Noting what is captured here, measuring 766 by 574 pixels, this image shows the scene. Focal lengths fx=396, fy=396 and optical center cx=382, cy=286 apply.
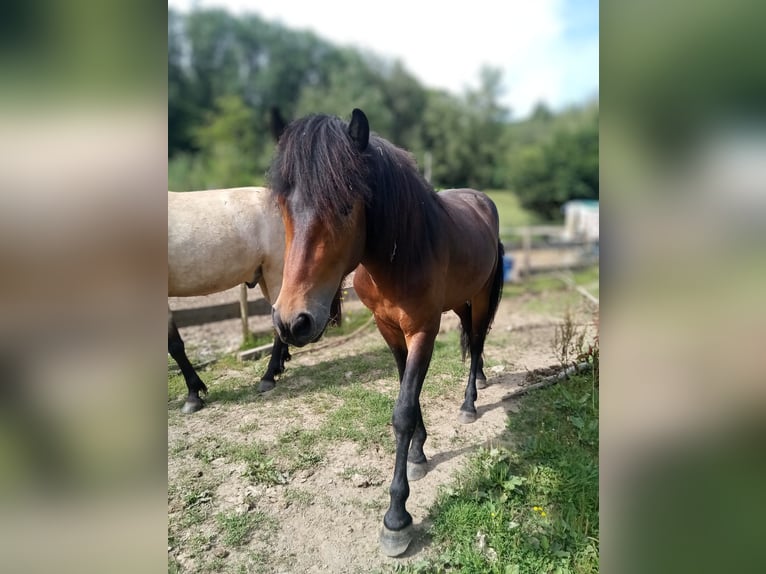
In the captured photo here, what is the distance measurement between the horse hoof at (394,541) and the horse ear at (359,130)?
1842 millimetres

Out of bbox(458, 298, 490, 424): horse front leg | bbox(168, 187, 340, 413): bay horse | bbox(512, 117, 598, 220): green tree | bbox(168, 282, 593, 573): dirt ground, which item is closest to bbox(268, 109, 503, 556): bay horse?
bbox(168, 282, 593, 573): dirt ground

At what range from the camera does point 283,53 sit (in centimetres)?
3216

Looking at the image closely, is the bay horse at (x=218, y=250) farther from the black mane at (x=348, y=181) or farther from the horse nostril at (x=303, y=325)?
the horse nostril at (x=303, y=325)

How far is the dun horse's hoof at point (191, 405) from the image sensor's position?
2949 mm

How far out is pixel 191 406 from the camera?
9.75ft

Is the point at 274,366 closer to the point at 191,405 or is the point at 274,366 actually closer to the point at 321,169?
the point at 191,405

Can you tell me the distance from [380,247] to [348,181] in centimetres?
41

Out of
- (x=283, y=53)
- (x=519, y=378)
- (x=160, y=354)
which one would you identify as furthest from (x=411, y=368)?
(x=283, y=53)

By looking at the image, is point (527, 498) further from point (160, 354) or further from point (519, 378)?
point (160, 354)

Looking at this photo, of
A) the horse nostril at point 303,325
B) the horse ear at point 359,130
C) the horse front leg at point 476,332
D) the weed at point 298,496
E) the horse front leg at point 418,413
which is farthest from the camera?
the horse front leg at point 476,332

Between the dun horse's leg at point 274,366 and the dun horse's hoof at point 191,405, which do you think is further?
the dun horse's leg at point 274,366

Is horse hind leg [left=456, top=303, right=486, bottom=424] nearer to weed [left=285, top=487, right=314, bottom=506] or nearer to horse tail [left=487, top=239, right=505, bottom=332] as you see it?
horse tail [left=487, top=239, right=505, bottom=332]

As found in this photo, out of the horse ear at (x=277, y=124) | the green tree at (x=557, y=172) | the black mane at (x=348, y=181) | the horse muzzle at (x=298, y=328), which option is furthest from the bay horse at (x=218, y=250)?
the green tree at (x=557, y=172)

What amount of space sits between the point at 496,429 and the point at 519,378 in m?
1.02
